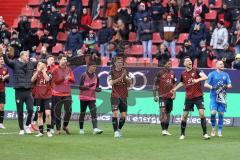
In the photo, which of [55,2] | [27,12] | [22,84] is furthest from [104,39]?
[22,84]

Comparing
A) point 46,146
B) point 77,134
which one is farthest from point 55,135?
point 46,146

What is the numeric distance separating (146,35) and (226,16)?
3.49 metres

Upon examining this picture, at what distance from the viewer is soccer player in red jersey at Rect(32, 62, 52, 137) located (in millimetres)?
20719

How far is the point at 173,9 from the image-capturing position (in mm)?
32344

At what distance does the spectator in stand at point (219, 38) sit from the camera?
1171 inches

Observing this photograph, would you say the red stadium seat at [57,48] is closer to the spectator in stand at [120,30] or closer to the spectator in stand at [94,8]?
the spectator in stand at [94,8]

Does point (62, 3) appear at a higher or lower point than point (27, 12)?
higher

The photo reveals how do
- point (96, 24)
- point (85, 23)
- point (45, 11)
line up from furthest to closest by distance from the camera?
point (45, 11) < point (96, 24) < point (85, 23)

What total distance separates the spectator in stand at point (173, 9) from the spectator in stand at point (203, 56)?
8.93 ft

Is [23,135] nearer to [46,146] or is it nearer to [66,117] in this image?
[66,117]

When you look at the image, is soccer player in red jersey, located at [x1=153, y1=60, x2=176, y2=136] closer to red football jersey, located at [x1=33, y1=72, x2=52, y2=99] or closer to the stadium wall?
red football jersey, located at [x1=33, y1=72, x2=52, y2=99]

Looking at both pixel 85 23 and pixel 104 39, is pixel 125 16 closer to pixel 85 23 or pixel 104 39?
pixel 104 39

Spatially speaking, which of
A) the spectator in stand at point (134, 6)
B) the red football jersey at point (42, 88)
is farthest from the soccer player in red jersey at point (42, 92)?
the spectator in stand at point (134, 6)

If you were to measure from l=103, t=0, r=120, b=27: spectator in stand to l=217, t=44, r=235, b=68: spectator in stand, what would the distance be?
243 inches
